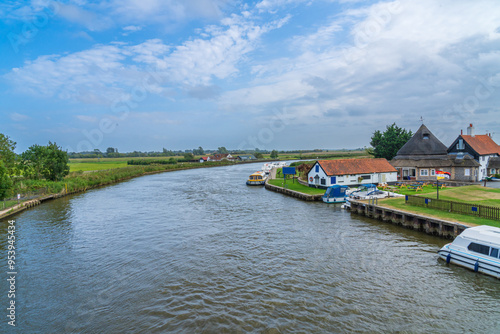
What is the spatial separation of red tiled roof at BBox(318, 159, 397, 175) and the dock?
961 centimetres

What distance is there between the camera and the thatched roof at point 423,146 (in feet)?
141

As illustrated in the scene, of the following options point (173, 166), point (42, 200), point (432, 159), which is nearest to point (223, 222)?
point (42, 200)

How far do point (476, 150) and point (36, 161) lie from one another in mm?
71769

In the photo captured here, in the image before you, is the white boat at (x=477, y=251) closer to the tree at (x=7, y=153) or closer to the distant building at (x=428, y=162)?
the distant building at (x=428, y=162)

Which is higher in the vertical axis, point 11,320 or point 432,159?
point 432,159

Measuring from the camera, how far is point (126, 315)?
11.3 metres

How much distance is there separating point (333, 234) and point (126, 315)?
15.6 meters

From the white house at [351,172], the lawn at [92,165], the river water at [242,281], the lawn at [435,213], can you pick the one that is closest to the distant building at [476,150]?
the white house at [351,172]

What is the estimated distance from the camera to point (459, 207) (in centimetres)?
2120

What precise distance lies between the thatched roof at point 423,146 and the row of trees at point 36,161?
61421mm

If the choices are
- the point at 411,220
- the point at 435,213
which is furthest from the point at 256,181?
the point at 435,213

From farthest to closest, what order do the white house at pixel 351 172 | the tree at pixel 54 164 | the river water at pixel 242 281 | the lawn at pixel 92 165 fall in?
the lawn at pixel 92 165 → the tree at pixel 54 164 → the white house at pixel 351 172 → the river water at pixel 242 281

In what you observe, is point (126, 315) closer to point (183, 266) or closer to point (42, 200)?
point (183, 266)

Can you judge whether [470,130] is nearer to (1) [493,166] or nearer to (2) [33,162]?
(1) [493,166]
